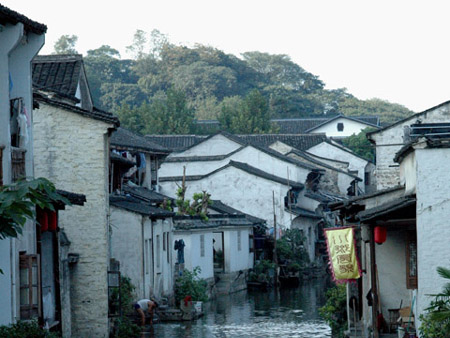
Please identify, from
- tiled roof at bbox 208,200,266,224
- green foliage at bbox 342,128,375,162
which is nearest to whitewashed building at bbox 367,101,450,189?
tiled roof at bbox 208,200,266,224

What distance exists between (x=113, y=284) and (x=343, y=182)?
44.7 m

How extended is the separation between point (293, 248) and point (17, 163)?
121 ft

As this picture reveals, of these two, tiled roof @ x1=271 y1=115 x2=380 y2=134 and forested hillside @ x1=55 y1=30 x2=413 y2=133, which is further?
forested hillside @ x1=55 y1=30 x2=413 y2=133

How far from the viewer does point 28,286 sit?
1866cm

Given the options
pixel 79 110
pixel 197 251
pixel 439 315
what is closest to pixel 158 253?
pixel 197 251

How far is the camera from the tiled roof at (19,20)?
55.6 ft

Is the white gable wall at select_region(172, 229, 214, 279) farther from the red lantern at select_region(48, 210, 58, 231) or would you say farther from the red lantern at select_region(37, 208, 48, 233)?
the red lantern at select_region(37, 208, 48, 233)

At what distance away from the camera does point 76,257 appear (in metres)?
26.0

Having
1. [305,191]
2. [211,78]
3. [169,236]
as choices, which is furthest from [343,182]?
[211,78]

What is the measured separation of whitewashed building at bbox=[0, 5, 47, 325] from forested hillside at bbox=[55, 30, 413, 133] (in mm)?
64729

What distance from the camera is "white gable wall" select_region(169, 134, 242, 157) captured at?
2633 inches

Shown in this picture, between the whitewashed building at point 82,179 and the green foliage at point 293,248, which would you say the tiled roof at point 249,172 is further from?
the whitewashed building at point 82,179

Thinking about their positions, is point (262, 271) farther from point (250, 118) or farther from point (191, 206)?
point (250, 118)

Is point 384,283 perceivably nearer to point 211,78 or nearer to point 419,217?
point 419,217
